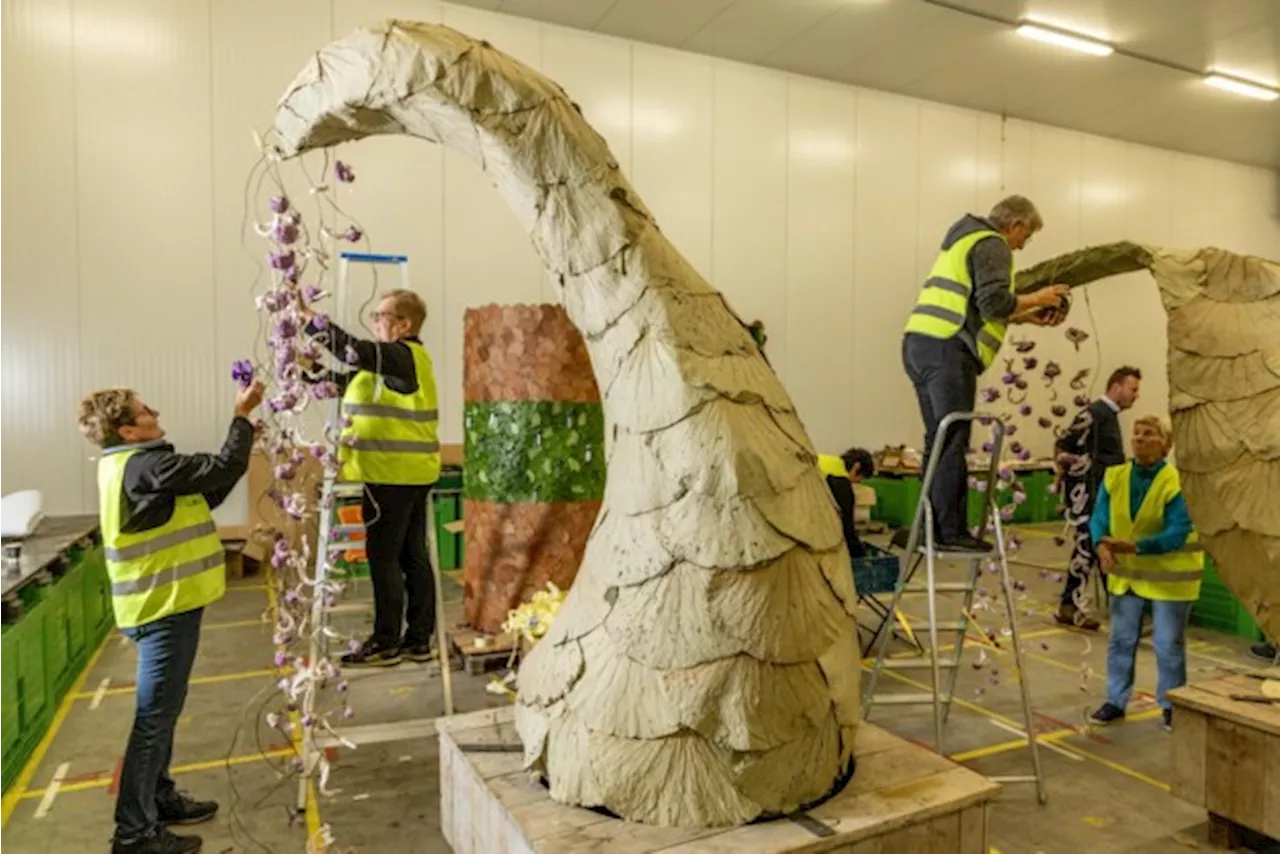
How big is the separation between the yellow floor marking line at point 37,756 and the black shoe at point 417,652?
1.39m

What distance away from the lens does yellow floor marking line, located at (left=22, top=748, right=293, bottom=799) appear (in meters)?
3.01

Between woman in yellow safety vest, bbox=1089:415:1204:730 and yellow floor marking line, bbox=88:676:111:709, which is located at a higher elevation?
woman in yellow safety vest, bbox=1089:415:1204:730

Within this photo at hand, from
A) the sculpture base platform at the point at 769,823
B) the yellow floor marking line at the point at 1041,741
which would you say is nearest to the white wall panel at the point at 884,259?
the yellow floor marking line at the point at 1041,741

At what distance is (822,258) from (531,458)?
18.3ft

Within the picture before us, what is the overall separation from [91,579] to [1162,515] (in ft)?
17.2

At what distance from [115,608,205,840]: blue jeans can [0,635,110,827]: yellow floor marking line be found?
2.07ft

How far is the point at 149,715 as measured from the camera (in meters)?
2.47

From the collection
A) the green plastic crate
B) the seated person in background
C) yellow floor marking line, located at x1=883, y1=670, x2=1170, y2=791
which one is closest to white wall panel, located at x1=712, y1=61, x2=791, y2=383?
the seated person in background

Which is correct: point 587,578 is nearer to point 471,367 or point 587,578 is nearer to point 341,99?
point 341,99

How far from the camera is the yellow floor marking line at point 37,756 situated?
112 inches

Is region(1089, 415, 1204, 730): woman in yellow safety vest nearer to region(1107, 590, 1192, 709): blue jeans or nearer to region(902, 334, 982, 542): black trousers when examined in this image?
region(1107, 590, 1192, 709): blue jeans

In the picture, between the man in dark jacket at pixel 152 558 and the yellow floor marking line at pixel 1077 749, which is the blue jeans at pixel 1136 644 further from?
→ the man in dark jacket at pixel 152 558

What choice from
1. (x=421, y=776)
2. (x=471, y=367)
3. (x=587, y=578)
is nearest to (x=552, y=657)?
(x=587, y=578)

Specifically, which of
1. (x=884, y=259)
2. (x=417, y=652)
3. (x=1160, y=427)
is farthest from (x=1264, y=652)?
(x=884, y=259)
